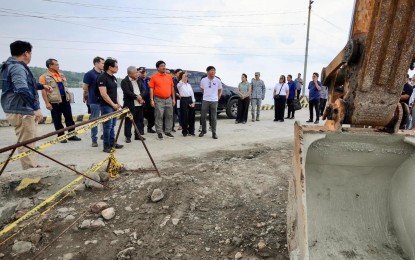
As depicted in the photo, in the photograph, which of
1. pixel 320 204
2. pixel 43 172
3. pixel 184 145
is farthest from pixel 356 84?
pixel 184 145

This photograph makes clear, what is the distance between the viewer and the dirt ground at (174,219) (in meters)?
2.31

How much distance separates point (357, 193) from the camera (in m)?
2.43

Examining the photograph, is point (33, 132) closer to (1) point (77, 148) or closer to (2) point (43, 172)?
(2) point (43, 172)

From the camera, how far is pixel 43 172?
3639mm

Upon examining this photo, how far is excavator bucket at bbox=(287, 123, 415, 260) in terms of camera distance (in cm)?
202

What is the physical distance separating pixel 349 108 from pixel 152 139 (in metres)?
4.95

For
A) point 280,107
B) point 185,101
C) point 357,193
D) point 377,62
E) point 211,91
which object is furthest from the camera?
point 280,107

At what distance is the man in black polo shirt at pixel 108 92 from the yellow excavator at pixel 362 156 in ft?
12.3

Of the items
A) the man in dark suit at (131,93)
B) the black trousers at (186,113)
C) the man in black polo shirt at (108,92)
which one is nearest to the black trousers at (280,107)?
the black trousers at (186,113)

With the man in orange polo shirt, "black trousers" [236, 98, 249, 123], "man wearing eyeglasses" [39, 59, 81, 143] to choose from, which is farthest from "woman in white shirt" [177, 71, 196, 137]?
"black trousers" [236, 98, 249, 123]

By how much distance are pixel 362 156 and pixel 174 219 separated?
6.16ft

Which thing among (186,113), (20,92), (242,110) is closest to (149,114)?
(186,113)

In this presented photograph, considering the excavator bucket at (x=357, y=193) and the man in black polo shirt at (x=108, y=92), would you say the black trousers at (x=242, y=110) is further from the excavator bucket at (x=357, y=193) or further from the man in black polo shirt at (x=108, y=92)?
the excavator bucket at (x=357, y=193)

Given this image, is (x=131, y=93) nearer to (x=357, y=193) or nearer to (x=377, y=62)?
(x=357, y=193)
